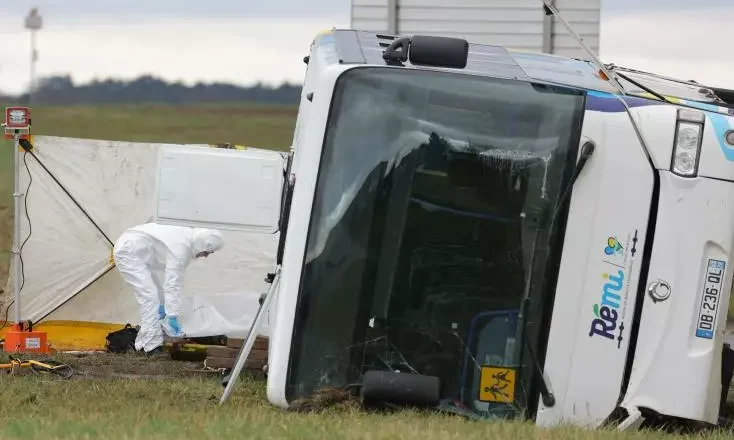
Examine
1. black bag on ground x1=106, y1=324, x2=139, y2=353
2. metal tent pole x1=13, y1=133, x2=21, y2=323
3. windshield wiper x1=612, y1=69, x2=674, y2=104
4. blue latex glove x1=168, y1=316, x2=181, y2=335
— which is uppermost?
windshield wiper x1=612, y1=69, x2=674, y2=104

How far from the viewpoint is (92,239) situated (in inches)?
560

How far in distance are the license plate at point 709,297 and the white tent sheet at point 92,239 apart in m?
8.26

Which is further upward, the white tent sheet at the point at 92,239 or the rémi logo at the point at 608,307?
the rémi logo at the point at 608,307

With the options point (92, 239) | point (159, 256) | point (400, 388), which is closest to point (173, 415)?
point (400, 388)

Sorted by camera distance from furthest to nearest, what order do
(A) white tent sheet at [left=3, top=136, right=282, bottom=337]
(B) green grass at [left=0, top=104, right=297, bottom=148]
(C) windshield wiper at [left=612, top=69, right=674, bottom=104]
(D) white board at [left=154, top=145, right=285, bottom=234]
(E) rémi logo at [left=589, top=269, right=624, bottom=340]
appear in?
(B) green grass at [left=0, top=104, right=297, bottom=148], (A) white tent sheet at [left=3, top=136, right=282, bottom=337], (D) white board at [left=154, top=145, right=285, bottom=234], (C) windshield wiper at [left=612, top=69, right=674, bottom=104], (E) rémi logo at [left=589, top=269, right=624, bottom=340]

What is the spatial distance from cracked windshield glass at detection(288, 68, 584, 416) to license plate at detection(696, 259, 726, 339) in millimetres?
728

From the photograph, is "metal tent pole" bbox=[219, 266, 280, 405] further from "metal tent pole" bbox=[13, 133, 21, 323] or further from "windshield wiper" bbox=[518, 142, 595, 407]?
"metal tent pole" bbox=[13, 133, 21, 323]

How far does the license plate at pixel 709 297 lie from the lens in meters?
6.19

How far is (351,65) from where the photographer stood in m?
6.20

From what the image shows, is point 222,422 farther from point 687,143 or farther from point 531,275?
point 687,143

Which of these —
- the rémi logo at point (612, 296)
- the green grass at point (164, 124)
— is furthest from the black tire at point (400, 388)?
the green grass at point (164, 124)

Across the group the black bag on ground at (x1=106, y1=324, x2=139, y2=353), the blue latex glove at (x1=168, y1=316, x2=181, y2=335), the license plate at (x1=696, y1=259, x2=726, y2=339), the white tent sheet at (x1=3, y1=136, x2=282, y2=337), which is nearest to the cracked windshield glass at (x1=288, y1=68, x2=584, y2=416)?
the license plate at (x1=696, y1=259, x2=726, y2=339)

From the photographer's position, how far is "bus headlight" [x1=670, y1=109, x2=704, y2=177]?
20.2 feet

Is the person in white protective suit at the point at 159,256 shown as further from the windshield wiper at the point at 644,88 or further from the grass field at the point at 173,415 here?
the windshield wiper at the point at 644,88
